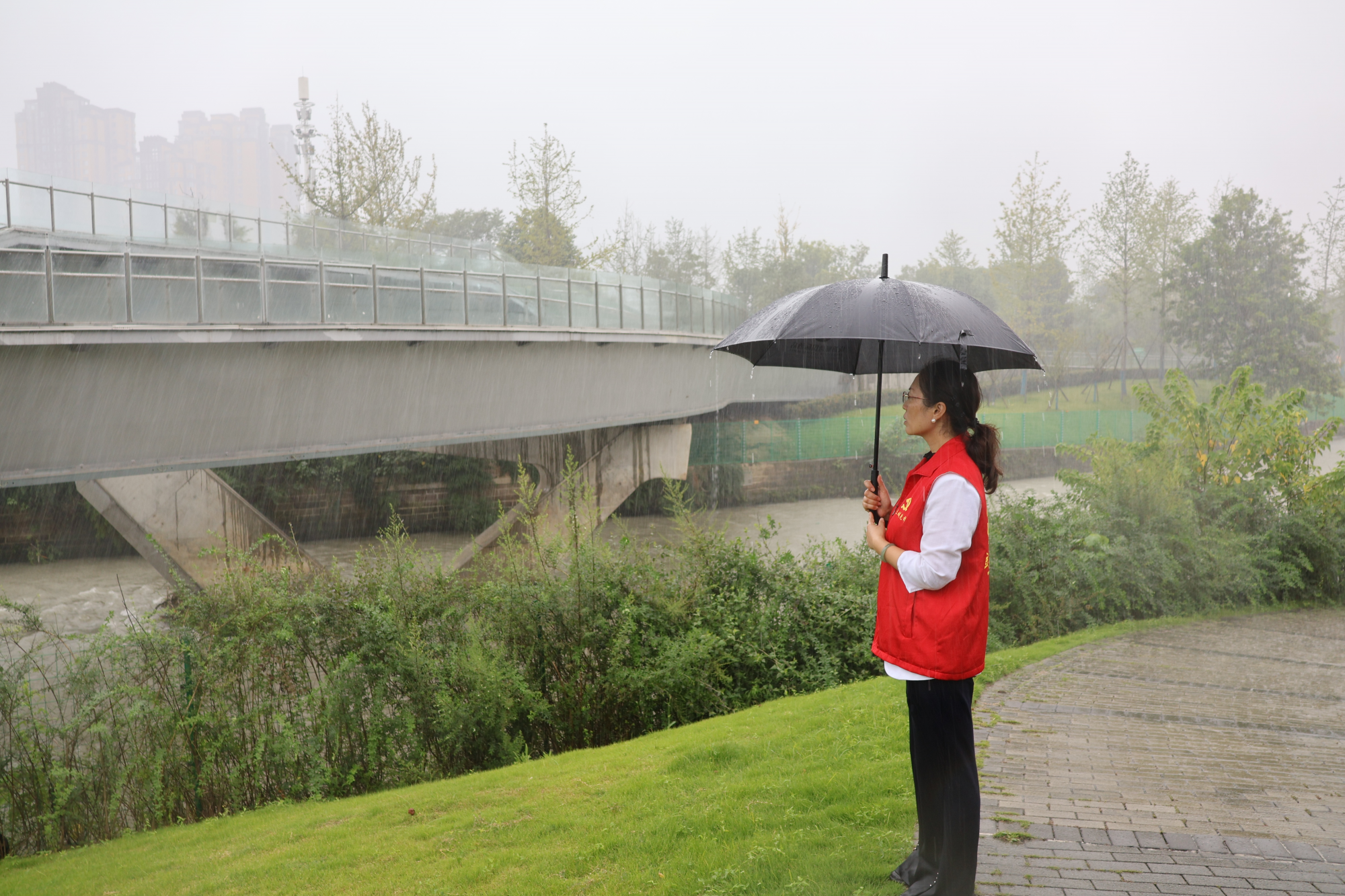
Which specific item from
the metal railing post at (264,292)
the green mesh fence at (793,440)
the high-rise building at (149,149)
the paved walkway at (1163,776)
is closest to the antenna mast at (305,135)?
the green mesh fence at (793,440)

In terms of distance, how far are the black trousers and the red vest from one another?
13 cm

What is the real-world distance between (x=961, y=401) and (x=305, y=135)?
120 ft

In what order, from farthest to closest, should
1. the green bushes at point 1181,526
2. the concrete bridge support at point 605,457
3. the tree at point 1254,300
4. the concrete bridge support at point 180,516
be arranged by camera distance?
the tree at point 1254,300, the concrete bridge support at point 605,457, the concrete bridge support at point 180,516, the green bushes at point 1181,526

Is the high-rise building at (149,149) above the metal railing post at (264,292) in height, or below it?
above

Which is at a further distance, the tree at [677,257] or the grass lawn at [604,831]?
the tree at [677,257]

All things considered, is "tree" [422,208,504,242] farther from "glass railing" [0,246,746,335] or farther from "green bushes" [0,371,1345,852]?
"green bushes" [0,371,1345,852]

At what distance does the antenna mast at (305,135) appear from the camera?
3353cm

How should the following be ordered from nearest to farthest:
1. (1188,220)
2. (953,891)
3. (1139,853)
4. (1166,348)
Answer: (953,891)
(1139,853)
(1188,220)
(1166,348)

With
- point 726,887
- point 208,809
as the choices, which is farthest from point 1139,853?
point 208,809

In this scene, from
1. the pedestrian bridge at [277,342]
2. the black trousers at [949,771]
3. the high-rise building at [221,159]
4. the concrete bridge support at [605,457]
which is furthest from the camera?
the high-rise building at [221,159]

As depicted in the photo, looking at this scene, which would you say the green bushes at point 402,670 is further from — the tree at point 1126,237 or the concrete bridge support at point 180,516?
the tree at point 1126,237

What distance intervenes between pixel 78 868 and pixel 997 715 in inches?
251

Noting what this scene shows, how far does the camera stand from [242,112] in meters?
73.0

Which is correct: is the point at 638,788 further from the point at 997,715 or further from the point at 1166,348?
the point at 1166,348
